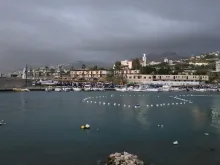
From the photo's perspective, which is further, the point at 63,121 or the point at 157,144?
the point at 63,121

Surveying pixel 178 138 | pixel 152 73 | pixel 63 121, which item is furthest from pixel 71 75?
pixel 178 138

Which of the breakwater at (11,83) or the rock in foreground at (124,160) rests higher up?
the breakwater at (11,83)

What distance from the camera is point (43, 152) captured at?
20.3 metres

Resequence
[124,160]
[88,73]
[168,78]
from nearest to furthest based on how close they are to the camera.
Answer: [124,160] → [168,78] → [88,73]

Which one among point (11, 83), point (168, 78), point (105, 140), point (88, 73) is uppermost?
point (88, 73)

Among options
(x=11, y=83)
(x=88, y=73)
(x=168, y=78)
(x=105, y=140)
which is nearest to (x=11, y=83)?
(x=11, y=83)

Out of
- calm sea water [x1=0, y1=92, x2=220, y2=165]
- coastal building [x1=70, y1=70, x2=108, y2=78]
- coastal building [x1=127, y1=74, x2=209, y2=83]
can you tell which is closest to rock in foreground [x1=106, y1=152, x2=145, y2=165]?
calm sea water [x1=0, y1=92, x2=220, y2=165]

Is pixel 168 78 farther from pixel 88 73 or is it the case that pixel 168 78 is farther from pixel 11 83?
pixel 11 83

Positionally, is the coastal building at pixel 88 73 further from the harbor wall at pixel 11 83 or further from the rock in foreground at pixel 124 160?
the rock in foreground at pixel 124 160

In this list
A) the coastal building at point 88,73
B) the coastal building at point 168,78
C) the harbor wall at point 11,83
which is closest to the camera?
the harbor wall at point 11,83

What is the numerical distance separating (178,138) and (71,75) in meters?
124

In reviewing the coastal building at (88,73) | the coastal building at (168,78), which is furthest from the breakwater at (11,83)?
the coastal building at (168,78)

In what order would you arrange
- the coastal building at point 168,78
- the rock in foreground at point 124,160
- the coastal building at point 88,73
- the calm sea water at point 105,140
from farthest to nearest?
the coastal building at point 88,73 → the coastal building at point 168,78 → the calm sea water at point 105,140 → the rock in foreground at point 124,160

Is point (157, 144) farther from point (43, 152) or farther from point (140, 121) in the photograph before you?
point (140, 121)
